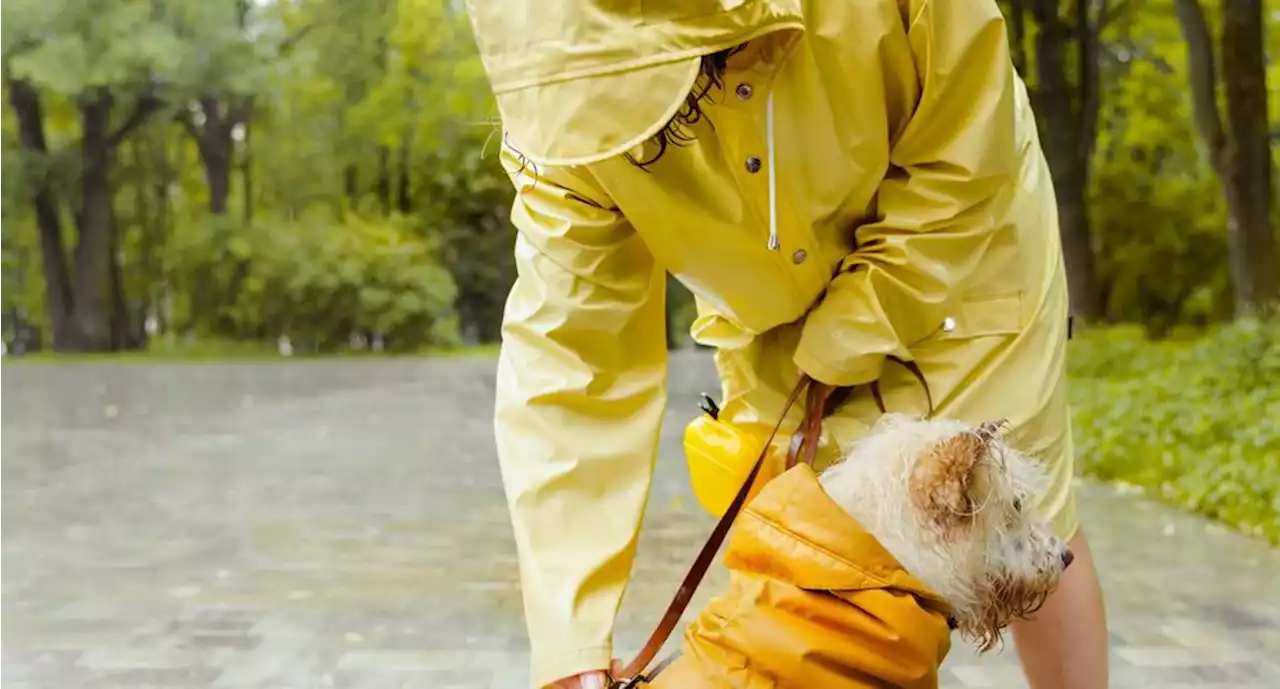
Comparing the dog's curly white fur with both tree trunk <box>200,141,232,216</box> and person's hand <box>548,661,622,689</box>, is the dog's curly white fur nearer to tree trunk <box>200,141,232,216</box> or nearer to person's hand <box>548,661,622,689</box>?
person's hand <box>548,661,622,689</box>

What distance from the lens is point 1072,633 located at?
2303mm

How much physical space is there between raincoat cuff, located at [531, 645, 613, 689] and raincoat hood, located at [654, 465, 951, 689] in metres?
0.19

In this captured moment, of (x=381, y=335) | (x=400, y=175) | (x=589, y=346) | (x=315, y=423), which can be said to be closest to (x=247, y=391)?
(x=315, y=423)

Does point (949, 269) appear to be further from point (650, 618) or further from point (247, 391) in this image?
point (247, 391)

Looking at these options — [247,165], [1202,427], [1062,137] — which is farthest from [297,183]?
[1202,427]

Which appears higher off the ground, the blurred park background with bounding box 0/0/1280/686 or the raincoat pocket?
the raincoat pocket

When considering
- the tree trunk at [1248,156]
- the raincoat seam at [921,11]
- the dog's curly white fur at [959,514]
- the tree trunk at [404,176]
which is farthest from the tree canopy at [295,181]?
the dog's curly white fur at [959,514]

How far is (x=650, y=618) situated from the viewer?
4.27 meters

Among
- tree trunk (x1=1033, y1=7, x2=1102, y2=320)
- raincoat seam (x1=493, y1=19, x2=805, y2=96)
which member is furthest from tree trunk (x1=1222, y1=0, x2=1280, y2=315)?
raincoat seam (x1=493, y1=19, x2=805, y2=96)

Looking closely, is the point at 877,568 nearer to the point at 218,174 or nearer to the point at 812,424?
the point at 812,424

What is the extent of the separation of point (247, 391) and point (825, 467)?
1201 cm

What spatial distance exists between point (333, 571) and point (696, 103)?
369cm

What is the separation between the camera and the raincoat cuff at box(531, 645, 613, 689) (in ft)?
6.75

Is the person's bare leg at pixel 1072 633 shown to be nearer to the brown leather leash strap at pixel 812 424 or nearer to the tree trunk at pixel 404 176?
the brown leather leash strap at pixel 812 424
